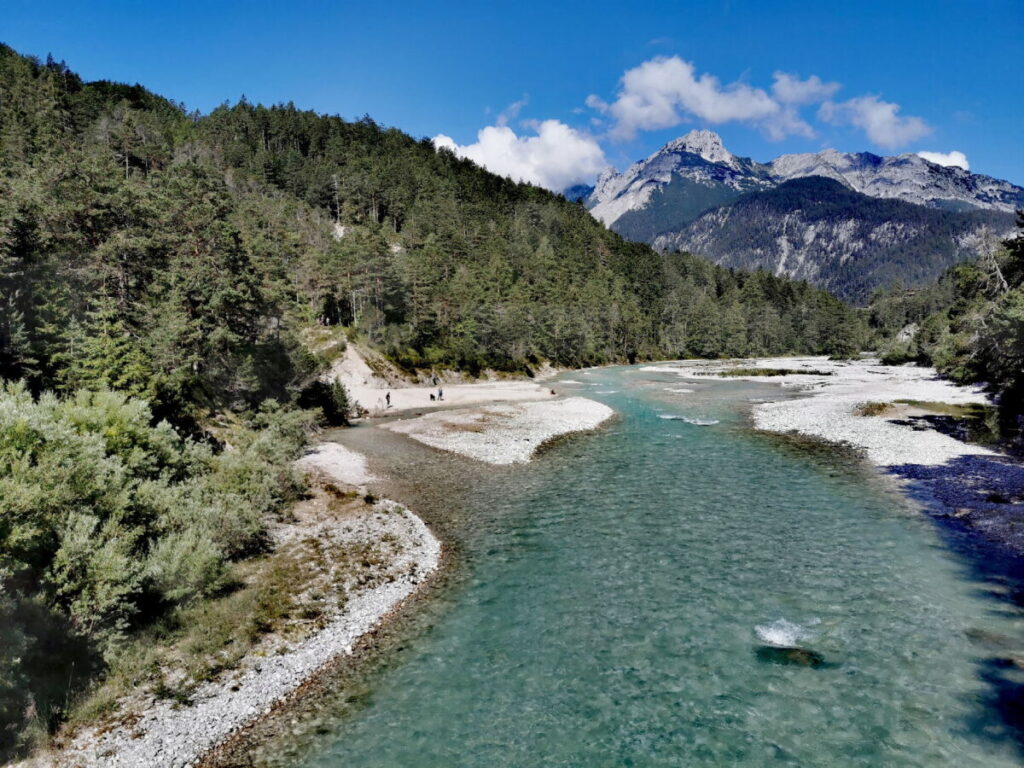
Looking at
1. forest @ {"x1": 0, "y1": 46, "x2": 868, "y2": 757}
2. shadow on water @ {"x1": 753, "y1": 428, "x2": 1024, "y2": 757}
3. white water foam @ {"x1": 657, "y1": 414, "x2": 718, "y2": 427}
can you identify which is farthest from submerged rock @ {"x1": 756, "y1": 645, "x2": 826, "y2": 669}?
white water foam @ {"x1": 657, "y1": 414, "x2": 718, "y2": 427}

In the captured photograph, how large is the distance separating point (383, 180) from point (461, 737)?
174m

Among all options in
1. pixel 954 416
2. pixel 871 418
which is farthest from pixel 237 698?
pixel 954 416

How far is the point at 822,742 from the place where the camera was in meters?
11.1

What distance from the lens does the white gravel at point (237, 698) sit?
10625 mm

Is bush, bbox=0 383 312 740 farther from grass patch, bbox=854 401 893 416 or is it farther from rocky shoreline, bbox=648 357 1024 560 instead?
grass patch, bbox=854 401 893 416

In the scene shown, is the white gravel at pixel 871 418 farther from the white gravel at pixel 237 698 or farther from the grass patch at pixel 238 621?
the grass patch at pixel 238 621

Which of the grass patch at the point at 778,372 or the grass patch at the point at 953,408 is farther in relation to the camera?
the grass patch at the point at 778,372

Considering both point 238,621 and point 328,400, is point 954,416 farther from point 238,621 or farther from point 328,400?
point 328,400

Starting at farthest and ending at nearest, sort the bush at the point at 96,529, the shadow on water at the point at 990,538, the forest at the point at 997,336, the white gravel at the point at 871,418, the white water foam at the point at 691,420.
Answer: the white water foam at the point at 691,420, the forest at the point at 997,336, the white gravel at the point at 871,418, the shadow on water at the point at 990,538, the bush at the point at 96,529

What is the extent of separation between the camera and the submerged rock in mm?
13648

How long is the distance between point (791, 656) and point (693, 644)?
8.36ft

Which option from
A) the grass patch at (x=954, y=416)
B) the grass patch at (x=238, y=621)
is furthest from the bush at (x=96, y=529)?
the grass patch at (x=954, y=416)

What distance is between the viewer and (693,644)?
48.1 ft

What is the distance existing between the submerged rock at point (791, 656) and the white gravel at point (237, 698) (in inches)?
448
